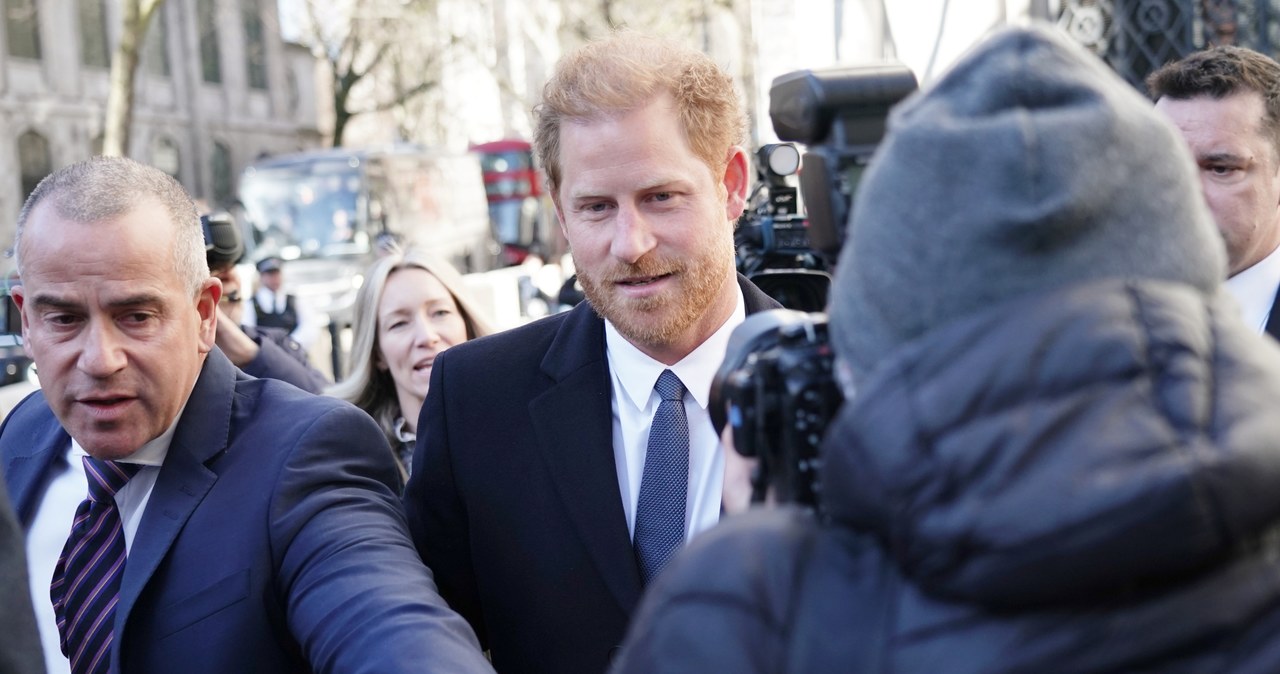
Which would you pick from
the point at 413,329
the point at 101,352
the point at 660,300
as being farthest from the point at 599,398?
the point at 413,329

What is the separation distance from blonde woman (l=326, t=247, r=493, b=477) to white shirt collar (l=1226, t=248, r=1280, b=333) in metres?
2.44

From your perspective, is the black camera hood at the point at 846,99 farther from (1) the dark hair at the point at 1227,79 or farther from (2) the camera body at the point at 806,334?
(1) the dark hair at the point at 1227,79

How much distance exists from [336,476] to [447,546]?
35 cm

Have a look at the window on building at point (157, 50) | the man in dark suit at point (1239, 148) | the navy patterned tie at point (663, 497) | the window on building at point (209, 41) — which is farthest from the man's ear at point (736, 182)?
the window on building at point (209, 41)

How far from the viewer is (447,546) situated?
8.89ft

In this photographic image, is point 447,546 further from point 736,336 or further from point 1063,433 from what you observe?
point 1063,433

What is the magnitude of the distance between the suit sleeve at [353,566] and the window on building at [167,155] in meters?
33.9

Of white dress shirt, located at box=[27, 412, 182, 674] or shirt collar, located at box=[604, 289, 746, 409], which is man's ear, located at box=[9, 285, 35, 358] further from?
shirt collar, located at box=[604, 289, 746, 409]

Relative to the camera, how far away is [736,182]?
2980mm

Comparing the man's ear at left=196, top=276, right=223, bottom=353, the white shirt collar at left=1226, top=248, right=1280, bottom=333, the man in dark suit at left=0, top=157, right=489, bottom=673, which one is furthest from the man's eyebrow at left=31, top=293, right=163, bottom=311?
the white shirt collar at left=1226, top=248, right=1280, bottom=333

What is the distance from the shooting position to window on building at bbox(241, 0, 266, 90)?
4025 centimetres

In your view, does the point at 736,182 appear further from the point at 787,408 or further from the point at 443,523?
the point at 787,408

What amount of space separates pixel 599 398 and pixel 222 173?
3754 centimetres

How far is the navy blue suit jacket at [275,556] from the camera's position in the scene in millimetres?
2090
